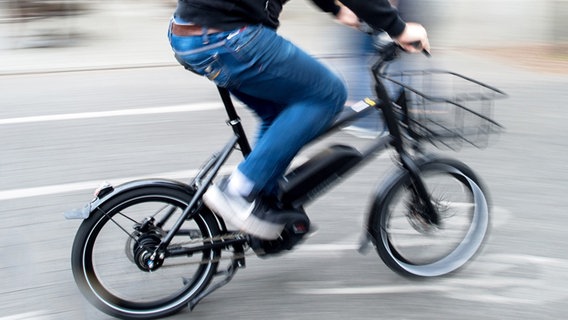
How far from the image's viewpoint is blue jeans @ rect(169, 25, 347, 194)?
9.25ft

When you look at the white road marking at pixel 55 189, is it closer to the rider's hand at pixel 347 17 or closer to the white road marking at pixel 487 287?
the white road marking at pixel 487 287

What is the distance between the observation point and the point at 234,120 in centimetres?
311

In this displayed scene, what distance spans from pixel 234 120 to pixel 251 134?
2.38m

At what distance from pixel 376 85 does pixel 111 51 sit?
6.12 meters

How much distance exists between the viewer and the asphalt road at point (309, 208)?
3.43 m

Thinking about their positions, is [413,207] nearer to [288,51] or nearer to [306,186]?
[306,186]

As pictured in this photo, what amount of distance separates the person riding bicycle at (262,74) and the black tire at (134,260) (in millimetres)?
222

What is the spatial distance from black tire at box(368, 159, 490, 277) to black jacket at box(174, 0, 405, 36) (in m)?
0.82

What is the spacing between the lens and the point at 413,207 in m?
3.46

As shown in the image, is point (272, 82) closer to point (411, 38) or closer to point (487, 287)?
point (411, 38)

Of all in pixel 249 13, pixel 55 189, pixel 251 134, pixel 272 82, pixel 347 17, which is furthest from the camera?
pixel 251 134

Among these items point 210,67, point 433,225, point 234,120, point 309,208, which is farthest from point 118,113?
point 433,225

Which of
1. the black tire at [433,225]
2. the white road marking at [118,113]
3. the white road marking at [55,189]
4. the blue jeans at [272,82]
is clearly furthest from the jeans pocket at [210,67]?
the white road marking at [118,113]

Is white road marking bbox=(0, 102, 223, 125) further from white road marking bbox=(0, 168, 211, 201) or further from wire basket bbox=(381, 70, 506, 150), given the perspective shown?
wire basket bbox=(381, 70, 506, 150)
